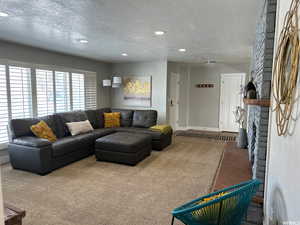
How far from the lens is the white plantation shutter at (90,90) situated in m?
6.05

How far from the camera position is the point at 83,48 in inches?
179

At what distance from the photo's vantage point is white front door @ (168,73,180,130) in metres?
6.84

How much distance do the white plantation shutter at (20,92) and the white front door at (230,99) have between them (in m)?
6.15

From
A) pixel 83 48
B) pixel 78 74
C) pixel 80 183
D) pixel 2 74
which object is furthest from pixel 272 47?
pixel 78 74

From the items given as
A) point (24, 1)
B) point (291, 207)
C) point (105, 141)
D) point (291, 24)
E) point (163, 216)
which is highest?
point (24, 1)

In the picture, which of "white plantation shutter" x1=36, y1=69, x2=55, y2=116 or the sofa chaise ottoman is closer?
the sofa chaise ottoman

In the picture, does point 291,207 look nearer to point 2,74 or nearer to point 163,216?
point 163,216

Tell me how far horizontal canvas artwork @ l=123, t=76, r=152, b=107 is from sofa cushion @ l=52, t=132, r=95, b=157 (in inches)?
96.9

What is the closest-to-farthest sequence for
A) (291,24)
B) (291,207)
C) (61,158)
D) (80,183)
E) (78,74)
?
(291,207) → (291,24) → (80,183) → (61,158) → (78,74)

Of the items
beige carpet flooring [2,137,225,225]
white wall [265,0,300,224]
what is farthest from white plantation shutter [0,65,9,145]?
white wall [265,0,300,224]

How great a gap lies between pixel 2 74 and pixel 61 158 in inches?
80.2

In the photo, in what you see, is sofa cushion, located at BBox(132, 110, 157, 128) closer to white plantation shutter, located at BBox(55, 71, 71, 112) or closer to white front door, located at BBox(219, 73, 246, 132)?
white plantation shutter, located at BBox(55, 71, 71, 112)

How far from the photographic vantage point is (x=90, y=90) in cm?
620

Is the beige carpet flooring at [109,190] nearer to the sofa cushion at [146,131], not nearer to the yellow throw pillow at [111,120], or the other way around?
the sofa cushion at [146,131]
